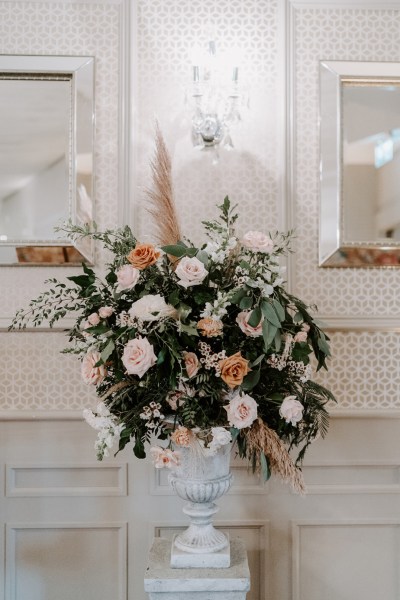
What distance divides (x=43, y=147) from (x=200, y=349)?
3.65 feet

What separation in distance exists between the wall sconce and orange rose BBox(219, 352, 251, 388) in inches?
38.2

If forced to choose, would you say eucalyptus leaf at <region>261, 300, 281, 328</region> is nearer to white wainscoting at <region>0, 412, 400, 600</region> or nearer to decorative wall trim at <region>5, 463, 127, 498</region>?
white wainscoting at <region>0, 412, 400, 600</region>

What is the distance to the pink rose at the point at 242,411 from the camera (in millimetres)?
1576

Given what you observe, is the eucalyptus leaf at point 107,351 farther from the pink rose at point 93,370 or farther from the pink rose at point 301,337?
the pink rose at point 301,337

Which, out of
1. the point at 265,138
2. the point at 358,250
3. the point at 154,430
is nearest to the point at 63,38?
the point at 265,138

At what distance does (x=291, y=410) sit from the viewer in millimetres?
1627

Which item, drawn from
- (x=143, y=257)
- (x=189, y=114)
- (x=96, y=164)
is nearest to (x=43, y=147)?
(x=96, y=164)

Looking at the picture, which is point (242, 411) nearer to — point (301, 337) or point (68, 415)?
point (301, 337)

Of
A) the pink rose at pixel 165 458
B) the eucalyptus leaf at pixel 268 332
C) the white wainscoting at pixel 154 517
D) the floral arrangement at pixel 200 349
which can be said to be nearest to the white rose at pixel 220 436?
the floral arrangement at pixel 200 349

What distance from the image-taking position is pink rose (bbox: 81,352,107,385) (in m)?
1.65

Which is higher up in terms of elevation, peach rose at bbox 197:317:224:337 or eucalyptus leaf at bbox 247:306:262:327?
eucalyptus leaf at bbox 247:306:262:327

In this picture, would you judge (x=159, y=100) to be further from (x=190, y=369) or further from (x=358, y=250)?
(x=190, y=369)

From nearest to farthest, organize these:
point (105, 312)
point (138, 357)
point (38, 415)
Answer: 1. point (138, 357)
2. point (105, 312)
3. point (38, 415)

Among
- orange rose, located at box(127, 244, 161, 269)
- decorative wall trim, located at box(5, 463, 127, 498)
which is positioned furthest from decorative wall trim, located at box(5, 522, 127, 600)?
orange rose, located at box(127, 244, 161, 269)
